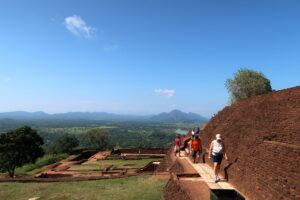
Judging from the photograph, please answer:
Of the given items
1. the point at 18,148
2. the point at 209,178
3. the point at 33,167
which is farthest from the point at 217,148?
the point at 18,148

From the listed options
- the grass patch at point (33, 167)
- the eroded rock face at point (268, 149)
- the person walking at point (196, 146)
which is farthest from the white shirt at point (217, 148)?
the grass patch at point (33, 167)

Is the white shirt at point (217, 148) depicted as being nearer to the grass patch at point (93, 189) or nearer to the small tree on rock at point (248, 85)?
the grass patch at point (93, 189)

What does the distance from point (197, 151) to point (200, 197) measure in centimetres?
524

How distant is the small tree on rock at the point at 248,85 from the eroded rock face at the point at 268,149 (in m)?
26.3

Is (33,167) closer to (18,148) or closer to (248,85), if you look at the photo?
(18,148)

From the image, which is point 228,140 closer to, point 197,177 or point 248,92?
point 197,177

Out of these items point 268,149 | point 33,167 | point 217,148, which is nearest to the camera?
point 268,149

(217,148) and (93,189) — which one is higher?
(217,148)

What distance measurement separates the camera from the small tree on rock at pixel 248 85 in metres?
33.7

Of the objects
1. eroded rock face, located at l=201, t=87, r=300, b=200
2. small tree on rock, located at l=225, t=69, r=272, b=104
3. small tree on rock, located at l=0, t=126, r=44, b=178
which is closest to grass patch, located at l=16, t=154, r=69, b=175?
small tree on rock, located at l=0, t=126, r=44, b=178

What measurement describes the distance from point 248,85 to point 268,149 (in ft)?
103

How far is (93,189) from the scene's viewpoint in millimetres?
9141

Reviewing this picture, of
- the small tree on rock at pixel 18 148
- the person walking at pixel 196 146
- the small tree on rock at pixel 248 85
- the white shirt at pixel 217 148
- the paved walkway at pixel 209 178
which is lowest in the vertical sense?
the small tree on rock at pixel 18 148

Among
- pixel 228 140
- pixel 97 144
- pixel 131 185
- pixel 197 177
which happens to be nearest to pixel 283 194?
pixel 197 177
